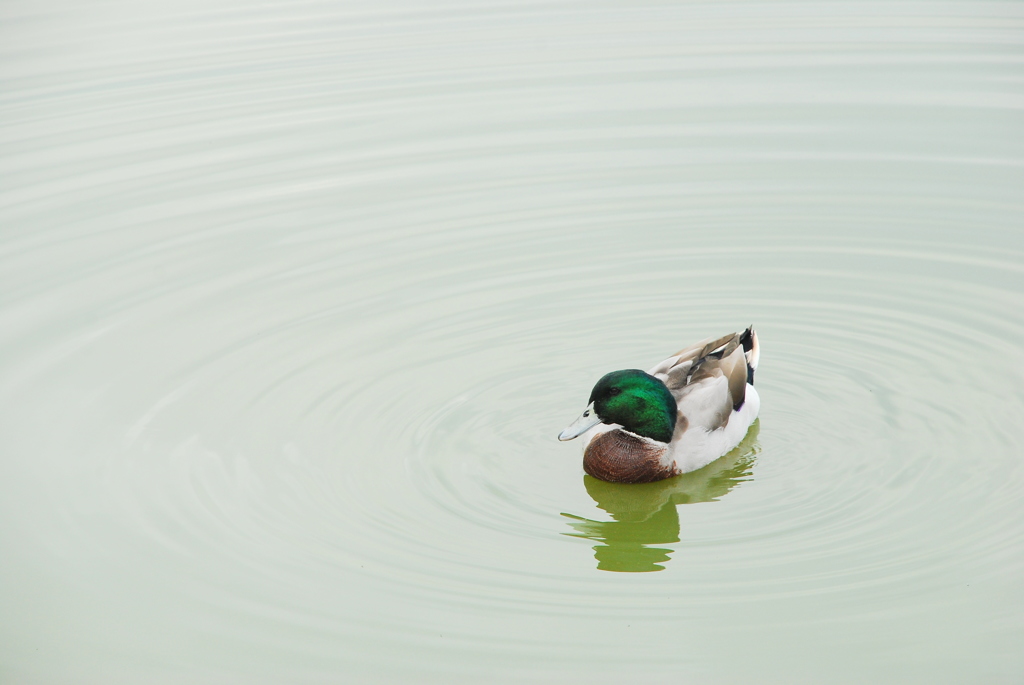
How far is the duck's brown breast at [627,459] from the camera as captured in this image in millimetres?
7660

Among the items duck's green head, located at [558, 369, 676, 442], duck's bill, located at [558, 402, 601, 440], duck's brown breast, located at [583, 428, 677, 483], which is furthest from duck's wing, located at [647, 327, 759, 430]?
duck's bill, located at [558, 402, 601, 440]

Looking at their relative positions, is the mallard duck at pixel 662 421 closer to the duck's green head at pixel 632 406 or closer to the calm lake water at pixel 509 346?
the duck's green head at pixel 632 406

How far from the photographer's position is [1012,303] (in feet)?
29.8

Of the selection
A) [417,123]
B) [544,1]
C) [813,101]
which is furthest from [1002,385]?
[544,1]

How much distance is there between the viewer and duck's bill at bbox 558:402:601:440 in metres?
7.34

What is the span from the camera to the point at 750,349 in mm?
8375

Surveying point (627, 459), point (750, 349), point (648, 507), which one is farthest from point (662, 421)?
point (750, 349)

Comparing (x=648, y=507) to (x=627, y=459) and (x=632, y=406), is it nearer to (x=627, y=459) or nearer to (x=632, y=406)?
(x=627, y=459)

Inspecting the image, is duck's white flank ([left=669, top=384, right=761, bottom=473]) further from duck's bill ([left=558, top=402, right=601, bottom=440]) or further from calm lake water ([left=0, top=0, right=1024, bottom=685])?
duck's bill ([left=558, top=402, right=601, bottom=440])

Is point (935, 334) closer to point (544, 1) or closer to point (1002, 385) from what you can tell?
point (1002, 385)

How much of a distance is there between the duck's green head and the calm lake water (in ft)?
1.37

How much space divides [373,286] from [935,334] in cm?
432

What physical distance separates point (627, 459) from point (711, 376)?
2.71 ft

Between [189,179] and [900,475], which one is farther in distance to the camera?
[189,179]
